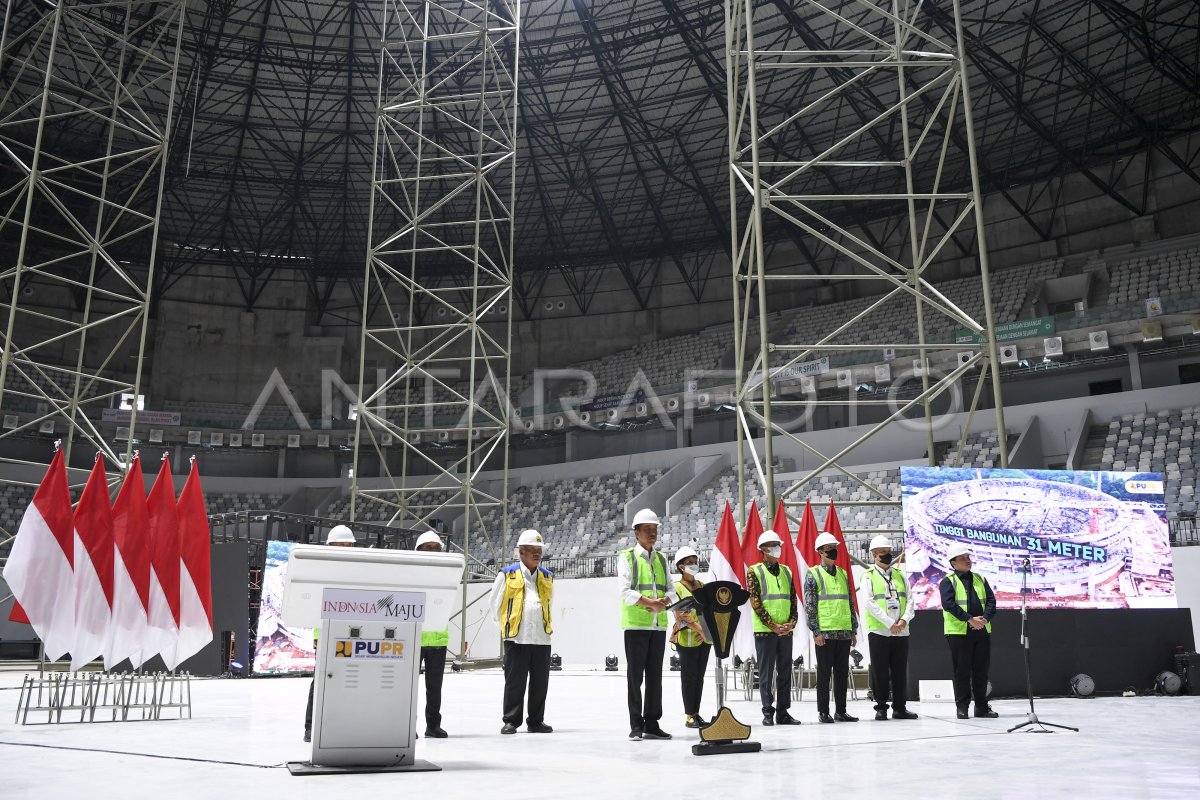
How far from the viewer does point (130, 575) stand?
926 cm

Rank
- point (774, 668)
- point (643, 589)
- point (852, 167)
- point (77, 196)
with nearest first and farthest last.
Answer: point (643, 589), point (774, 668), point (852, 167), point (77, 196)

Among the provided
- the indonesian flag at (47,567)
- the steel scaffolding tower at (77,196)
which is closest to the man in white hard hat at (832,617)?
the indonesian flag at (47,567)

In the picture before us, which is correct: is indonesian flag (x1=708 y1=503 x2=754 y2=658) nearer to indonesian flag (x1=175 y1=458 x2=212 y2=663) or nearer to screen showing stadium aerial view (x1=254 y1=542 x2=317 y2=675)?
indonesian flag (x1=175 y1=458 x2=212 y2=663)

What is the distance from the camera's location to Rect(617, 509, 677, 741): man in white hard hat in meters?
7.14

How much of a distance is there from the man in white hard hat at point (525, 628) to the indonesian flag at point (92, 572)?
3.95 metres

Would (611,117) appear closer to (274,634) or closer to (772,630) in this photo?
(274,634)

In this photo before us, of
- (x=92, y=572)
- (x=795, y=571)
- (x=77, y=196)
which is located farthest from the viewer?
(x=77, y=196)

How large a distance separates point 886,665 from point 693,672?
266cm

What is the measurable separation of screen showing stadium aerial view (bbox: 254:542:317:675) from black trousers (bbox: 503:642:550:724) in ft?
42.3

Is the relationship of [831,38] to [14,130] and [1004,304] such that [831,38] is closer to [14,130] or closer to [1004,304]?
[1004,304]

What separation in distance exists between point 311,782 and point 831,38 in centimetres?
2530

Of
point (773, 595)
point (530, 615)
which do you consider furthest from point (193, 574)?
point (773, 595)

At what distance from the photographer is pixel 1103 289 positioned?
30578 mm

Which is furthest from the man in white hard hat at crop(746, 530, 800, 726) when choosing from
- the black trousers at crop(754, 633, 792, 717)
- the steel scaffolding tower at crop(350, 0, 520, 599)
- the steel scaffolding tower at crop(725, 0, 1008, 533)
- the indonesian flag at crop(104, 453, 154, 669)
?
the steel scaffolding tower at crop(350, 0, 520, 599)
